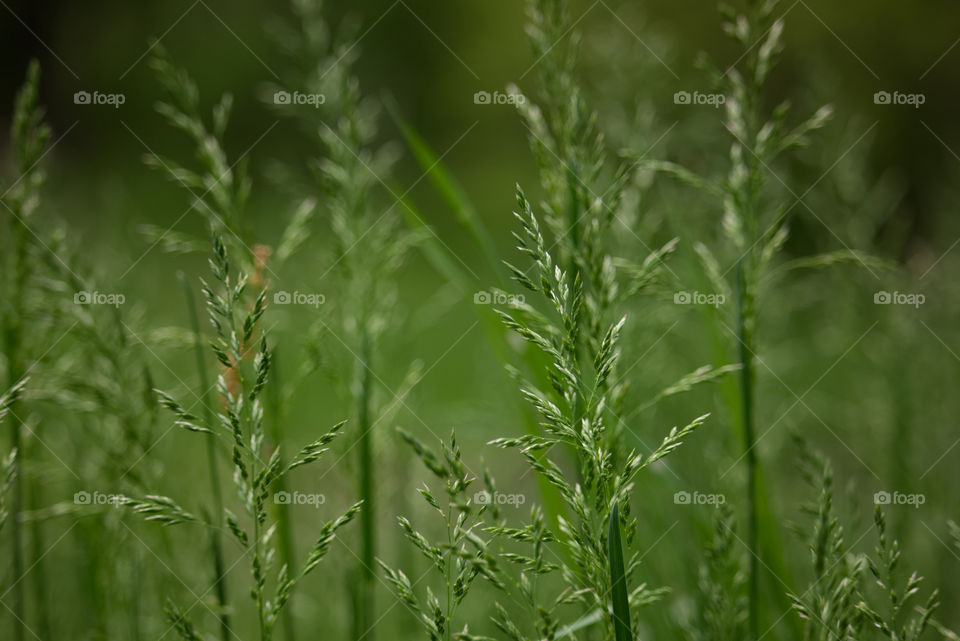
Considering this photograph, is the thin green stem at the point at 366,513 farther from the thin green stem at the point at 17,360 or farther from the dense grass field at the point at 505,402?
the thin green stem at the point at 17,360

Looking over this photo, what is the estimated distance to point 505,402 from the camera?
2.78m

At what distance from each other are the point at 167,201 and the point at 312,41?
8457mm

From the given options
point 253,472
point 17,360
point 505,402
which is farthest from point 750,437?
point 505,402

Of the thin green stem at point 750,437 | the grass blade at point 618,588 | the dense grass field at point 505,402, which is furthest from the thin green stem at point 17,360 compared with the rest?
the thin green stem at point 750,437

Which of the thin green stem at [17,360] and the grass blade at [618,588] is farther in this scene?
the thin green stem at [17,360]

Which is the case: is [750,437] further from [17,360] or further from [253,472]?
[17,360]

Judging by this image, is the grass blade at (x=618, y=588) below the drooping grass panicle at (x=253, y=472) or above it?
below

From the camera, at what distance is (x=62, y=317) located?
4.55 feet

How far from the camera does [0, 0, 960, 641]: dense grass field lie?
0.90 metres

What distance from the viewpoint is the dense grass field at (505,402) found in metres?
0.90

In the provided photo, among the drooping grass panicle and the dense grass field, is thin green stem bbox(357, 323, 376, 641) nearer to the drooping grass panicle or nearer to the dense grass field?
the dense grass field

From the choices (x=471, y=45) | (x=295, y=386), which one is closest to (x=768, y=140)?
(x=295, y=386)

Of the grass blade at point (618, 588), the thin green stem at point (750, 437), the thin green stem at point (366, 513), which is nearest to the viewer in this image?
the grass blade at point (618, 588)

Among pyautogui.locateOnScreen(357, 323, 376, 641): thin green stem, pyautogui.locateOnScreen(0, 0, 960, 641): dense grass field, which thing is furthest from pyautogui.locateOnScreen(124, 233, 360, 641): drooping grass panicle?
pyautogui.locateOnScreen(357, 323, 376, 641): thin green stem
